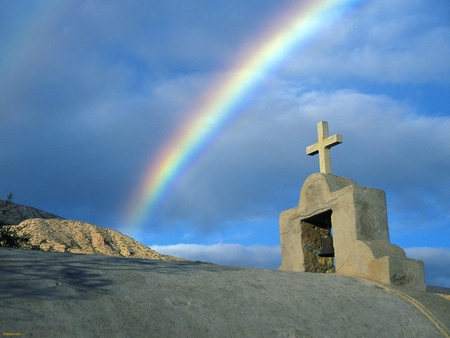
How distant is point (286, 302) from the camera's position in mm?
6133

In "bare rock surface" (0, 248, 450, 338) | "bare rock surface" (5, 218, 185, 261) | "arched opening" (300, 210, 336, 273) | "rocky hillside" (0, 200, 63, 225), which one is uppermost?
"rocky hillside" (0, 200, 63, 225)

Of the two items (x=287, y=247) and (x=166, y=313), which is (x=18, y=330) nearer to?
(x=166, y=313)

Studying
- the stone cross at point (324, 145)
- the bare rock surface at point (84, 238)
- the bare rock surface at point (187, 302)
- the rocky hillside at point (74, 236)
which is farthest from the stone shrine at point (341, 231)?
the bare rock surface at point (84, 238)

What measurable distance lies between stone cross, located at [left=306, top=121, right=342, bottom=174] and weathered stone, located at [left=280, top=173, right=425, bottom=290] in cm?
51

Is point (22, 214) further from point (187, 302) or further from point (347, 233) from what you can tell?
point (187, 302)

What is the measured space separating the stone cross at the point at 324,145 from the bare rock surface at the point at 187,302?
2.91m

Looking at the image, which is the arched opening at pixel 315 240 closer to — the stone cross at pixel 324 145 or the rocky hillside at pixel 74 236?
the stone cross at pixel 324 145

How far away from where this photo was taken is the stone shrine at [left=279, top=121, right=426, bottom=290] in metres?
8.35

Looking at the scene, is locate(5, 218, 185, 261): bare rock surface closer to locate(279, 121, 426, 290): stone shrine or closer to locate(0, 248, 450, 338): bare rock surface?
locate(279, 121, 426, 290): stone shrine

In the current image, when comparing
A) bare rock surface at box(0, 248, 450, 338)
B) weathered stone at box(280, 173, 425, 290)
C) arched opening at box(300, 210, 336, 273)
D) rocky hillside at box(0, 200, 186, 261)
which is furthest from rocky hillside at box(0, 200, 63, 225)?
bare rock surface at box(0, 248, 450, 338)

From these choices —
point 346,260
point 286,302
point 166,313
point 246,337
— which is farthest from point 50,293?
point 346,260

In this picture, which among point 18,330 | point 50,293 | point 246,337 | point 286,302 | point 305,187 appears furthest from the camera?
point 305,187

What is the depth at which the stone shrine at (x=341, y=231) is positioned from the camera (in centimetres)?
835

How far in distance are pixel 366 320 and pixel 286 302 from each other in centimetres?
105
